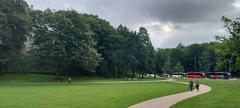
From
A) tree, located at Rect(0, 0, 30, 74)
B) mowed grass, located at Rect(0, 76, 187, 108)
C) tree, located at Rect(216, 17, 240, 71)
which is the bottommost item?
mowed grass, located at Rect(0, 76, 187, 108)

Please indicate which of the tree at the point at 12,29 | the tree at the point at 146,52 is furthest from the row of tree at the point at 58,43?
the tree at the point at 146,52

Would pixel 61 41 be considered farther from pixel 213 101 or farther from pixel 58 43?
pixel 213 101

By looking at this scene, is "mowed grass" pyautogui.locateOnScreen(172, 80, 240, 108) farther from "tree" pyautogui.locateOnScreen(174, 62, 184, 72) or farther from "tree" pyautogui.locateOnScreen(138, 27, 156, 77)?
"tree" pyautogui.locateOnScreen(174, 62, 184, 72)

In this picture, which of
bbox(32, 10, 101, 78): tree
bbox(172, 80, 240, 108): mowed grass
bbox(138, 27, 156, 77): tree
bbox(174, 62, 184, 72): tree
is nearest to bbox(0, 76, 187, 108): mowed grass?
bbox(172, 80, 240, 108): mowed grass

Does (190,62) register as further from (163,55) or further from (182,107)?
(182,107)

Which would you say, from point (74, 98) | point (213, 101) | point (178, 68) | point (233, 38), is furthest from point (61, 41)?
point (178, 68)

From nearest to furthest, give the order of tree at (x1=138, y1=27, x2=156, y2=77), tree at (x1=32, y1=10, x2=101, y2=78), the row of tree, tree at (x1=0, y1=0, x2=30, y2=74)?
1. tree at (x1=0, y1=0, x2=30, y2=74)
2. the row of tree
3. tree at (x1=32, y1=10, x2=101, y2=78)
4. tree at (x1=138, y1=27, x2=156, y2=77)

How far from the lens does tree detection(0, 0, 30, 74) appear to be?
200ft

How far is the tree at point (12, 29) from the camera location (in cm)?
6109

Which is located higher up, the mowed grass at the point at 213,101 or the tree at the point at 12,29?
the tree at the point at 12,29

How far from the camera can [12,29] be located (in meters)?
63.4

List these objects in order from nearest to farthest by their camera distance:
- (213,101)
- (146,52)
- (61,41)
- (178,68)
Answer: (213,101)
(61,41)
(146,52)
(178,68)

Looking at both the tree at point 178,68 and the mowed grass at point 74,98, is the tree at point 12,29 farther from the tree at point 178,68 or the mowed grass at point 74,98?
the tree at point 178,68

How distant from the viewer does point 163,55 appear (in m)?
158
